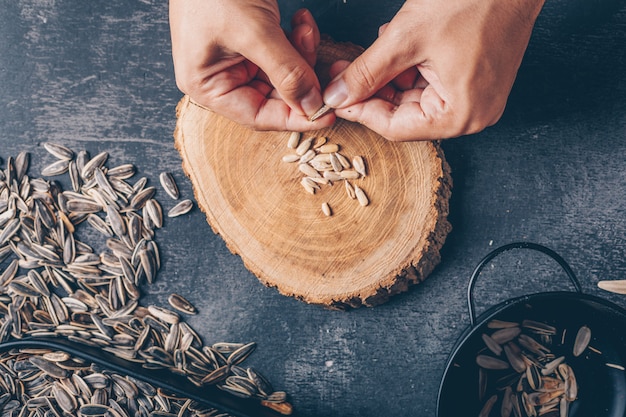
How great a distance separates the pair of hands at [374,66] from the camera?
0.89 m

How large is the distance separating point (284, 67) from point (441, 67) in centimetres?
28

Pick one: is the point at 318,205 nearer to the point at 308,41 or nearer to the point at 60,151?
the point at 308,41

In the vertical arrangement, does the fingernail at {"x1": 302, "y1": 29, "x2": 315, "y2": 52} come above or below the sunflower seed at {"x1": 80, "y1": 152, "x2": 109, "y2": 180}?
above

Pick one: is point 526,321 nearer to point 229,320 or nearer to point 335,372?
point 335,372

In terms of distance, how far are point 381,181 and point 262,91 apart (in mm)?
312

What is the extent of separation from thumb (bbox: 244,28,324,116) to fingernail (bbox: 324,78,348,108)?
0.11 ft

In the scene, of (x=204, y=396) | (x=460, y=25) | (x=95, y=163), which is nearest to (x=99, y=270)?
(x=95, y=163)

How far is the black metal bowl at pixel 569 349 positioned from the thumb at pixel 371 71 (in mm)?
385

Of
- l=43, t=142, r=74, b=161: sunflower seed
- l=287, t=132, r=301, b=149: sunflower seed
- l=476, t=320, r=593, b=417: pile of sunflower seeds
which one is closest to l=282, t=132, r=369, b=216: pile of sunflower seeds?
l=287, t=132, r=301, b=149: sunflower seed

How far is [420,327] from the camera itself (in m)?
1.29

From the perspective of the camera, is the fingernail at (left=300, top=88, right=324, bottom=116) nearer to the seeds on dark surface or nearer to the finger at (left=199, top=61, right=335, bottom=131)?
the finger at (left=199, top=61, right=335, bottom=131)

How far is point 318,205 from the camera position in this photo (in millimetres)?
1074

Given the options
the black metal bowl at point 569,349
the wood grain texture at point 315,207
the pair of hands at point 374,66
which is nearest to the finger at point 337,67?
the pair of hands at point 374,66

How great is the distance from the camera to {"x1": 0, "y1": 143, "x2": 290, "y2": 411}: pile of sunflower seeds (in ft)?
4.30
